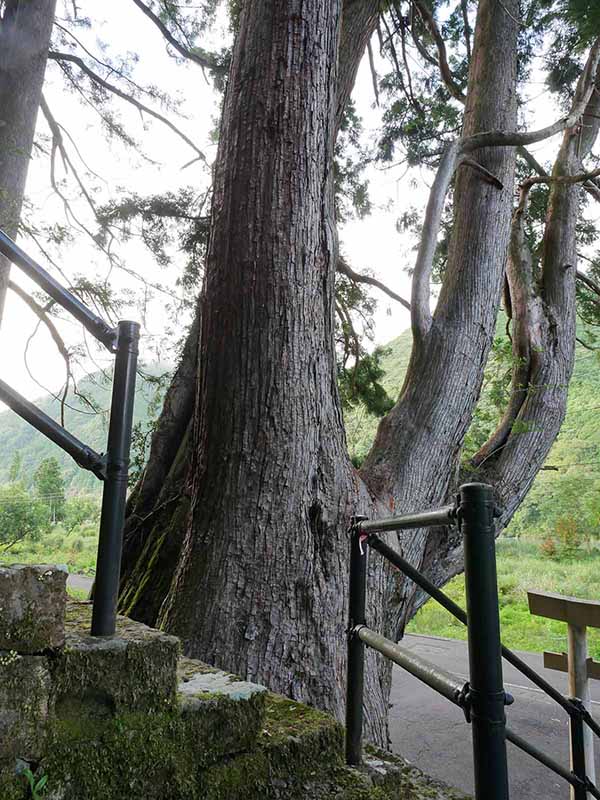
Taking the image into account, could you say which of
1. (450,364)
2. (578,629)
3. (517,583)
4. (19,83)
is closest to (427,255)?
(450,364)

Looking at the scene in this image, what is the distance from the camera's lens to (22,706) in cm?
83

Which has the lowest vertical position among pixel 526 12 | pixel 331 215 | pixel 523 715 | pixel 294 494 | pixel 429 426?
pixel 523 715

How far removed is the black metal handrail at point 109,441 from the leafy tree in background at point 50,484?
528 cm

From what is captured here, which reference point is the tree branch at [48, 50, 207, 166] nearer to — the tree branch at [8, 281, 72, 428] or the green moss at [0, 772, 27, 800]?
the tree branch at [8, 281, 72, 428]

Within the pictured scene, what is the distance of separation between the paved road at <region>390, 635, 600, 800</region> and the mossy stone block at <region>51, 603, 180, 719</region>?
3572mm

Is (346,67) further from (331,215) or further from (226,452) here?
(226,452)

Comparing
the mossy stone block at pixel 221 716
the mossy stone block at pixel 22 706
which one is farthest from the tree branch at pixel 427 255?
the mossy stone block at pixel 22 706

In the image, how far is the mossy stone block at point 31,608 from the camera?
0.84m

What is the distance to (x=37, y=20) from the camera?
4180 mm

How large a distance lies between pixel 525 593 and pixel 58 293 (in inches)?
526

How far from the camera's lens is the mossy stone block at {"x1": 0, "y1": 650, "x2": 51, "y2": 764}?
811 millimetres

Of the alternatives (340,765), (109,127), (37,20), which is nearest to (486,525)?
(340,765)

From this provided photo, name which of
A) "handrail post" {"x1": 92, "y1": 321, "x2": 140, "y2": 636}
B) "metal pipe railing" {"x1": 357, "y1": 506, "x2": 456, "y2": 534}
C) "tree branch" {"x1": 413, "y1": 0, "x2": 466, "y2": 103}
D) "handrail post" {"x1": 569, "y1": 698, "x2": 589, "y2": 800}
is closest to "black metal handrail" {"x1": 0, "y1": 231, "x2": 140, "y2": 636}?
"handrail post" {"x1": 92, "y1": 321, "x2": 140, "y2": 636}

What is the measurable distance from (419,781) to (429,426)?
5.51 feet
